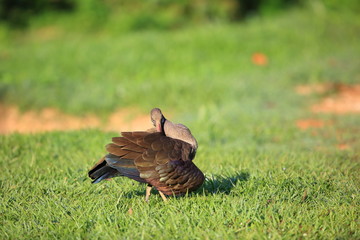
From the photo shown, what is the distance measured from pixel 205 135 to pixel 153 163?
3657 millimetres

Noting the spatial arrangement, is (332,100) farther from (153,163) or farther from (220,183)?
(153,163)

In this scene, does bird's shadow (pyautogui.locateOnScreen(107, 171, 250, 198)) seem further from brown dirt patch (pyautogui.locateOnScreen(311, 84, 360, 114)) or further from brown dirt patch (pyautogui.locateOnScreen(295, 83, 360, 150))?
brown dirt patch (pyautogui.locateOnScreen(311, 84, 360, 114))

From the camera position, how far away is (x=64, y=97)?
10.7 m

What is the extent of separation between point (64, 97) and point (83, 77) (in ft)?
5.39

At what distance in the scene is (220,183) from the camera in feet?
15.7

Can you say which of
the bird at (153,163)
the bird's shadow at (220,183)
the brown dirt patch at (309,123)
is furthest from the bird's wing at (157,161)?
the brown dirt patch at (309,123)

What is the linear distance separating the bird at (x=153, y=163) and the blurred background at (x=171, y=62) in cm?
352

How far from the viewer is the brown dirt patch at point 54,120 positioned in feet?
32.5

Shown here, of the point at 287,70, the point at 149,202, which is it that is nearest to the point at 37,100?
the point at 287,70

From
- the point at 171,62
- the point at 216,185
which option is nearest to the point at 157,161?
the point at 216,185

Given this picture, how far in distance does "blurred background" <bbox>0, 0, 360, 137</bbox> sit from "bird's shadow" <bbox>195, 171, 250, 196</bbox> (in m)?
2.74

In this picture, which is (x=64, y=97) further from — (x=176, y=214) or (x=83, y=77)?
(x=176, y=214)

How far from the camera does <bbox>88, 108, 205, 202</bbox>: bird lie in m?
4.10

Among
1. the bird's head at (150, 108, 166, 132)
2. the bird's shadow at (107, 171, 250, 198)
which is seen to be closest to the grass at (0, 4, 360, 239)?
the bird's shadow at (107, 171, 250, 198)
